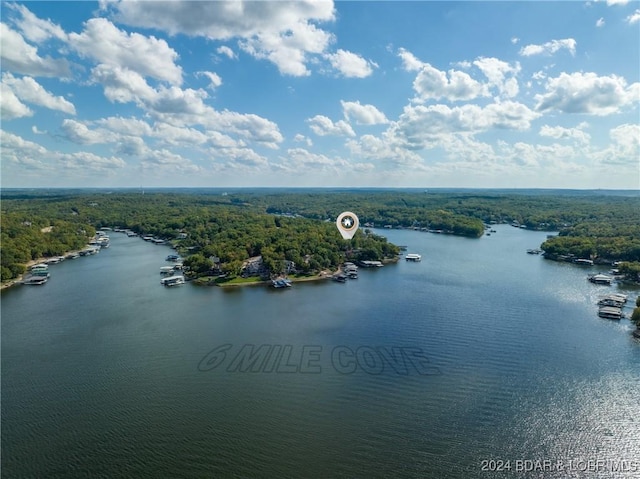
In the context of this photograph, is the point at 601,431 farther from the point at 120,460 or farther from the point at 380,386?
the point at 120,460

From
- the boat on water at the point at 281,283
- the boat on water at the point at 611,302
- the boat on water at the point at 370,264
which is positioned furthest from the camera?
the boat on water at the point at 370,264

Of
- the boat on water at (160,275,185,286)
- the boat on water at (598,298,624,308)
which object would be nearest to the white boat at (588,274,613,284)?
the boat on water at (598,298,624,308)

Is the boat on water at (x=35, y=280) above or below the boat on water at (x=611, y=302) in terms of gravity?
below

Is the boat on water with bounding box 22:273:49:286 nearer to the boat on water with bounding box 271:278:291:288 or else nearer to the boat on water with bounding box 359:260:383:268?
the boat on water with bounding box 271:278:291:288

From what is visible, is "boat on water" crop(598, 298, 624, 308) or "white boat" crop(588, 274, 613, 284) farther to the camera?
"white boat" crop(588, 274, 613, 284)

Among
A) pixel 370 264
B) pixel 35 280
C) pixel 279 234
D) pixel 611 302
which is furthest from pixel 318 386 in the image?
pixel 35 280

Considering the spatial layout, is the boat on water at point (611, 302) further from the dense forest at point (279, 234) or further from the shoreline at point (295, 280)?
the shoreline at point (295, 280)

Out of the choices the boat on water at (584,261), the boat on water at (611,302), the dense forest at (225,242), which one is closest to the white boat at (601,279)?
the boat on water at (611,302)
